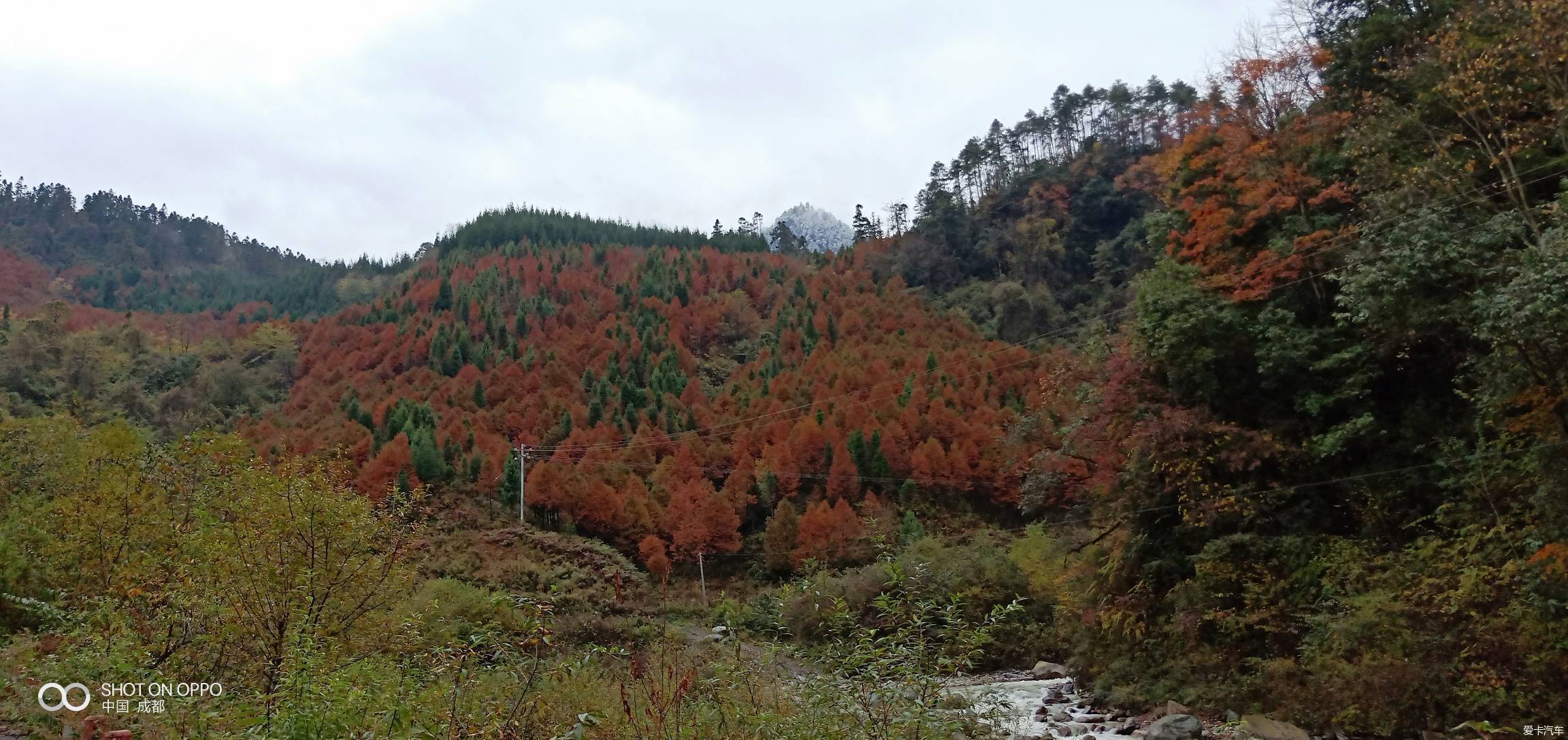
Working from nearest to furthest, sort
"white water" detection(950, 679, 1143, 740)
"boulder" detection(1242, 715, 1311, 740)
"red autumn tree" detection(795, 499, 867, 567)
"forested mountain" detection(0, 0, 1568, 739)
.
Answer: "forested mountain" detection(0, 0, 1568, 739)
"boulder" detection(1242, 715, 1311, 740)
"white water" detection(950, 679, 1143, 740)
"red autumn tree" detection(795, 499, 867, 567)

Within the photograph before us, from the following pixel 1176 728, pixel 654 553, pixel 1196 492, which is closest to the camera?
pixel 1176 728

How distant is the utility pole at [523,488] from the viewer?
4556 centimetres

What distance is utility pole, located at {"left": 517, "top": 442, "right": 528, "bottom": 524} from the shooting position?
1794 inches

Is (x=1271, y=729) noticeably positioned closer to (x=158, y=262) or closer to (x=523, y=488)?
(x=523, y=488)

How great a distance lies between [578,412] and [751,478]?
17.5 metres

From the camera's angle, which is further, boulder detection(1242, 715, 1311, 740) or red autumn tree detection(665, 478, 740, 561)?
red autumn tree detection(665, 478, 740, 561)

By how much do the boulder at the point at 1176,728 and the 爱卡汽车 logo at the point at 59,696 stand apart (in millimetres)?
15873

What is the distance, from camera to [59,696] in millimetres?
8156

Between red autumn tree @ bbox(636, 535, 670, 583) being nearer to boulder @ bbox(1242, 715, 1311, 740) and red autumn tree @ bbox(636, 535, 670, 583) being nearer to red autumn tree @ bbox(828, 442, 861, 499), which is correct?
red autumn tree @ bbox(828, 442, 861, 499)

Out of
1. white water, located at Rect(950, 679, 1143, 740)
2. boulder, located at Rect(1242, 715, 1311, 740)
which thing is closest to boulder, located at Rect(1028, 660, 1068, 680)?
white water, located at Rect(950, 679, 1143, 740)

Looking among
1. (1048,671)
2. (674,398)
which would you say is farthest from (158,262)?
(1048,671)

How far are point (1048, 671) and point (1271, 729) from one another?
12.4 m

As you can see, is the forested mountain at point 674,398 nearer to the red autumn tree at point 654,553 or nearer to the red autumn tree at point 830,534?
the red autumn tree at point 830,534

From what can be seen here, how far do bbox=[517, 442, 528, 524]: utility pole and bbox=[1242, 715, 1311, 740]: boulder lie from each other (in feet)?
116
